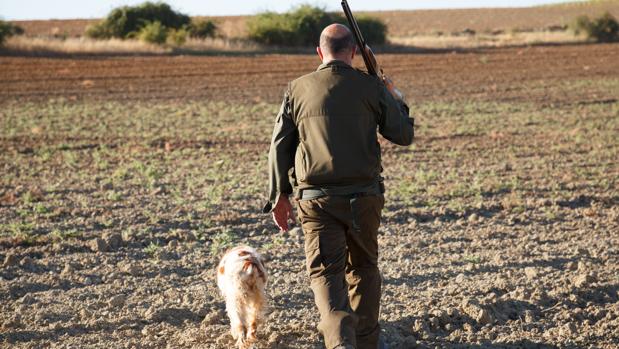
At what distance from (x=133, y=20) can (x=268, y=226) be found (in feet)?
144

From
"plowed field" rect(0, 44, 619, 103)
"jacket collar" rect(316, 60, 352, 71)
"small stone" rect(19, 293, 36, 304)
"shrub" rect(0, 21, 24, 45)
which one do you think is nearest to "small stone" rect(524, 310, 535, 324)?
"jacket collar" rect(316, 60, 352, 71)

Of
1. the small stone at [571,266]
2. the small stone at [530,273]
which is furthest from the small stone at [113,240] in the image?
the small stone at [571,266]

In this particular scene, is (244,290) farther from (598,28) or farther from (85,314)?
(598,28)

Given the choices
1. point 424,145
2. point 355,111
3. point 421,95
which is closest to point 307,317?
point 355,111

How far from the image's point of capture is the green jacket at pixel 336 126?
5180 mm

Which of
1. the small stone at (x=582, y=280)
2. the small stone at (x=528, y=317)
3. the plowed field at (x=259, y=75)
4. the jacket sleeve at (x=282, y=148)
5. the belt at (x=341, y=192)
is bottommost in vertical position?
the plowed field at (x=259, y=75)

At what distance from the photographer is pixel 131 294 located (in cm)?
751

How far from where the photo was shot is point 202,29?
5072cm

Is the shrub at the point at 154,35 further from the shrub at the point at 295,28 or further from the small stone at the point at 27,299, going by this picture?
the small stone at the point at 27,299

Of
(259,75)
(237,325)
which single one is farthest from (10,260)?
(259,75)

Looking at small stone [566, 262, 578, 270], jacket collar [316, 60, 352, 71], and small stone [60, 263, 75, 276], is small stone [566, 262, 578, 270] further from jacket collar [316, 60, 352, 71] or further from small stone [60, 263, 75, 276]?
small stone [60, 263, 75, 276]

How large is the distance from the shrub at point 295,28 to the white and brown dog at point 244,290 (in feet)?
142

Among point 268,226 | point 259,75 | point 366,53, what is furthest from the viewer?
point 259,75

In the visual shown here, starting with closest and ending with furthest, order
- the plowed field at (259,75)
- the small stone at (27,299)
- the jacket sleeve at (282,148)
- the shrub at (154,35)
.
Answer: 1. the jacket sleeve at (282,148)
2. the small stone at (27,299)
3. the plowed field at (259,75)
4. the shrub at (154,35)
